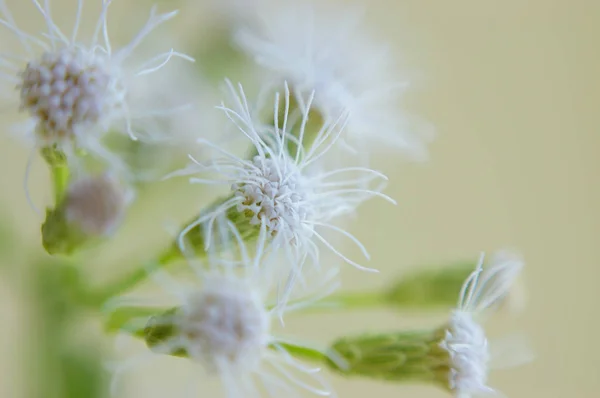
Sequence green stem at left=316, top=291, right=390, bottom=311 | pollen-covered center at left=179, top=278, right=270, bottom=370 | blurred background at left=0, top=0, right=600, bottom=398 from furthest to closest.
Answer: blurred background at left=0, top=0, right=600, bottom=398, green stem at left=316, top=291, right=390, bottom=311, pollen-covered center at left=179, top=278, right=270, bottom=370

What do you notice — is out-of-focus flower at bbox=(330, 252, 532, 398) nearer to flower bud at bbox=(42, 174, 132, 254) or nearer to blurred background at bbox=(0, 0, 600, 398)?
flower bud at bbox=(42, 174, 132, 254)

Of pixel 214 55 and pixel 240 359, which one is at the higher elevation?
pixel 214 55

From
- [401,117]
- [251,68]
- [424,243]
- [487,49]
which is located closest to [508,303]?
[401,117]

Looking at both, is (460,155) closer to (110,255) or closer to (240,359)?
(110,255)

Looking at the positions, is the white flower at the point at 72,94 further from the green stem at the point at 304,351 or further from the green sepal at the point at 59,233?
the green stem at the point at 304,351

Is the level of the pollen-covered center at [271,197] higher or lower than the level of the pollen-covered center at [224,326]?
higher

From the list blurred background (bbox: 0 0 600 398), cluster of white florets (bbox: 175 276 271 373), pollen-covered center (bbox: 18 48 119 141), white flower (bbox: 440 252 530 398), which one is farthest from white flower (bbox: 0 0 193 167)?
blurred background (bbox: 0 0 600 398)

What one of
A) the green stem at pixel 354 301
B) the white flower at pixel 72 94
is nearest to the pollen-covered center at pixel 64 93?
the white flower at pixel 72 94
